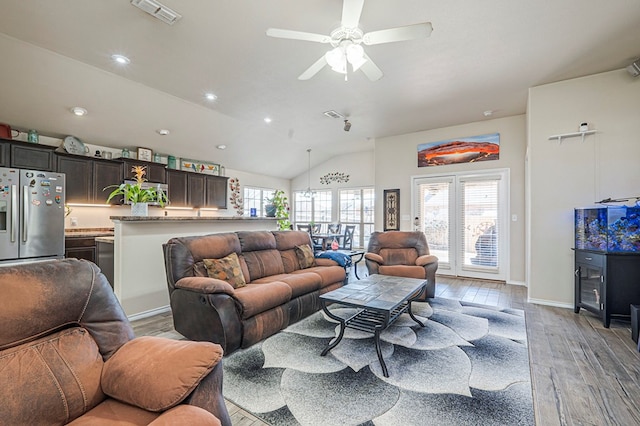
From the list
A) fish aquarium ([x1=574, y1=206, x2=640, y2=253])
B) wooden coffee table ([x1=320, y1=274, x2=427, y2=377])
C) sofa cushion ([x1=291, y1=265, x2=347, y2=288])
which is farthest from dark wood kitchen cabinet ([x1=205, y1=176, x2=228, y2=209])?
fish aquarium ([x1=574, y1=206, x2=640, y2=253])

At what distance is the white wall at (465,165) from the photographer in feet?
16.9

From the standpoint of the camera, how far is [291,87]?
13.4 feet

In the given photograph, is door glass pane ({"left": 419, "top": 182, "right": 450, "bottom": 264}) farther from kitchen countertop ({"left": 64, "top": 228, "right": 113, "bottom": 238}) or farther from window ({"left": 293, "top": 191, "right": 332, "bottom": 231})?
kitchen countertop ({"left": 64, "top": 228, "right": 113, "bottom": 238})

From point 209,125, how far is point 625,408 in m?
6.48

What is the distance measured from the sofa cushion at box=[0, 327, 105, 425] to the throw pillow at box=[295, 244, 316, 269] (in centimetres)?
284

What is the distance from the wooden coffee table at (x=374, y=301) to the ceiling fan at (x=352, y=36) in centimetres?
210

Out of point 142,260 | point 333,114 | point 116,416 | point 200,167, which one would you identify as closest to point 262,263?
point 142,260

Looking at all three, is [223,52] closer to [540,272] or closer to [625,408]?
[625,408]

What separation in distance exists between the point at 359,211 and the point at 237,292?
617cm

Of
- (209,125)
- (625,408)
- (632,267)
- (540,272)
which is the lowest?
(625,408)

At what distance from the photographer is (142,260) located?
132 inches

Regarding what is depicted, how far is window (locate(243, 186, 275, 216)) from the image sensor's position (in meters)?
8.44

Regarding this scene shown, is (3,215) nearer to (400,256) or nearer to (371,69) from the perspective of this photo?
(371,69)

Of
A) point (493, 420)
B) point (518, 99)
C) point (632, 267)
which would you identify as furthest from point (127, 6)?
point (632, 267)
